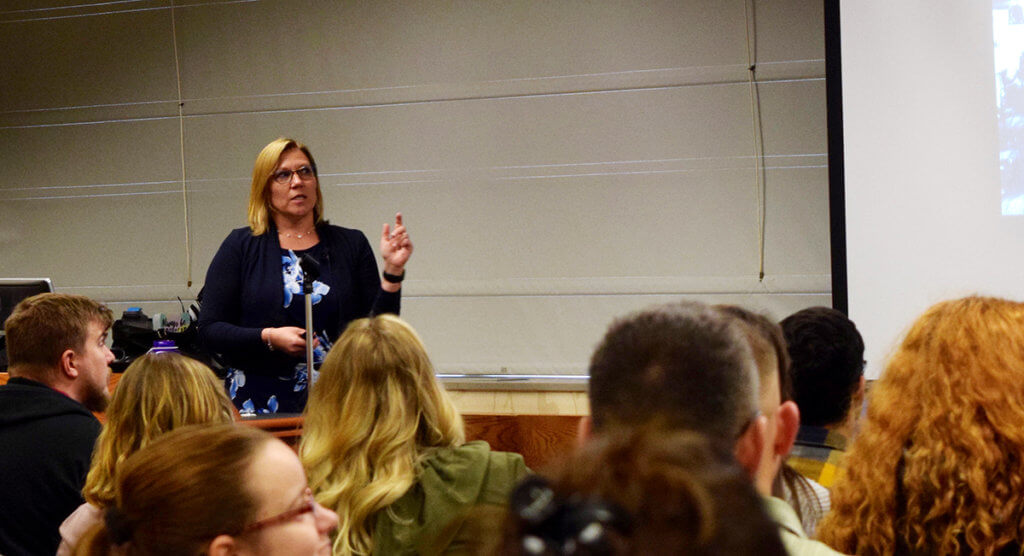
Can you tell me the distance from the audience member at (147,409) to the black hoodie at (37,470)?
0.10 m

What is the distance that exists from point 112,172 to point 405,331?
13.7 ft

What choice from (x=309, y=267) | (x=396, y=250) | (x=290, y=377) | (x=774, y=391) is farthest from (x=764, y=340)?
(x=290, y=377)

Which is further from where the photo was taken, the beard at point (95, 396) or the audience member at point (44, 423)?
the beard at point (95, 396)

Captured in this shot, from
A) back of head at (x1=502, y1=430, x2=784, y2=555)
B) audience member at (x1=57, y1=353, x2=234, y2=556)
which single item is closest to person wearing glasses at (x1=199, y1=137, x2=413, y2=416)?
audience member at (x1=57, y1=353, x2=234, y2=556)

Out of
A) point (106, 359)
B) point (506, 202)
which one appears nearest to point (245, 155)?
point (506, 202)

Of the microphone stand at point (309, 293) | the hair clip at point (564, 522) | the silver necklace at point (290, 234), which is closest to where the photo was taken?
the hair clip at point (564, 522)

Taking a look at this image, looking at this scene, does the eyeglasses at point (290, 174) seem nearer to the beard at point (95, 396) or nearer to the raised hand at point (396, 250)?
the raised hand at point (396, 250)

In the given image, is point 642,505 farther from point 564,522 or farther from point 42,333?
point 42,333

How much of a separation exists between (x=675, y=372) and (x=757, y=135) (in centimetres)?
413

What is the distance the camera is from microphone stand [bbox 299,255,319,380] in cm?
263

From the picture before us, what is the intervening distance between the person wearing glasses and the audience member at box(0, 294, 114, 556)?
49 cm

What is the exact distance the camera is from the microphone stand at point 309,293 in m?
2.63

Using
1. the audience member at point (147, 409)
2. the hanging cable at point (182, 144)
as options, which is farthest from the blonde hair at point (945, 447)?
the hanging cable at point (182, 144)

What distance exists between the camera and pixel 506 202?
16.7 ft
